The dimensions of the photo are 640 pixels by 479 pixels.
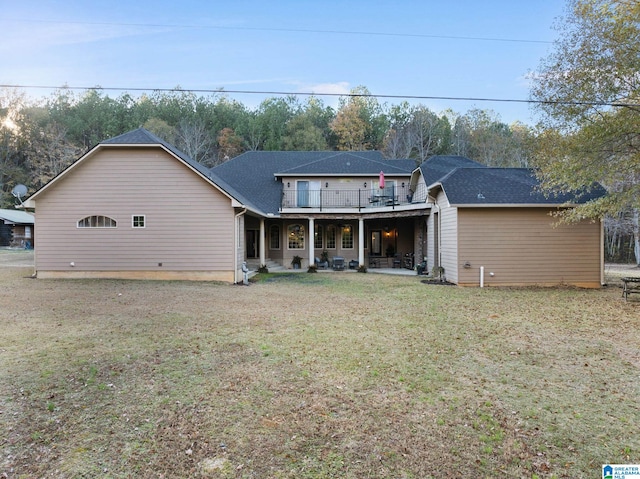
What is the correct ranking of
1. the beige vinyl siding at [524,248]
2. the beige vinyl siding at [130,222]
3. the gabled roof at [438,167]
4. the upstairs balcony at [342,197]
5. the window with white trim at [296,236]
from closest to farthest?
the beige vinyl siding at [524,248] → the beige vinyl siding at [130,222] → the gabled roof at [438,167] → the upstairs balcony at [342,197] → the window with white trim at [296,236]

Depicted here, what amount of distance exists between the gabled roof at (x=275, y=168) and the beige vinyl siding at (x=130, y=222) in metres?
5.04

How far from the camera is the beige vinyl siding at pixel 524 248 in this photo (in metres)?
12.8

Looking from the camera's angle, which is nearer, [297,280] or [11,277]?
[11,277]

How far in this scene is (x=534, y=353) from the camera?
18.4 ft

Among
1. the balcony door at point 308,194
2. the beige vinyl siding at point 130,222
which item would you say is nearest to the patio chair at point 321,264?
the balcony door at point 308,194

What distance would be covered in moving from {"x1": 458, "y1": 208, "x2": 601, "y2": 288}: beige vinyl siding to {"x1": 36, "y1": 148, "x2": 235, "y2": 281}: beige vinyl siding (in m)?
8.58

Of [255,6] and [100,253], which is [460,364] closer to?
[255,6]

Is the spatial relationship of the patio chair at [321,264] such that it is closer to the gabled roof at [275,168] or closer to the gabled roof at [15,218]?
the gabled roof at [275,168]

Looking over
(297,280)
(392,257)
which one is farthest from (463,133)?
(297,280)

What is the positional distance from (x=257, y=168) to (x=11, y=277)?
12940 millimetres

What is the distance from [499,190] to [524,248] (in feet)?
7.31

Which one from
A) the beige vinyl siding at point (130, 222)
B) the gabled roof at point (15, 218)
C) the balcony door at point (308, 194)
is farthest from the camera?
the gabled roof at point (15, 218)

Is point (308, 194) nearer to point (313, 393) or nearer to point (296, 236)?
point (296, 236)

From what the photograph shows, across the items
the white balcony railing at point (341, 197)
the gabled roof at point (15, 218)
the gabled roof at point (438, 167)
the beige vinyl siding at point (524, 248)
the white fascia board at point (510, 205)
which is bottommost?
the beige vinyl siding at point (524, 248)
